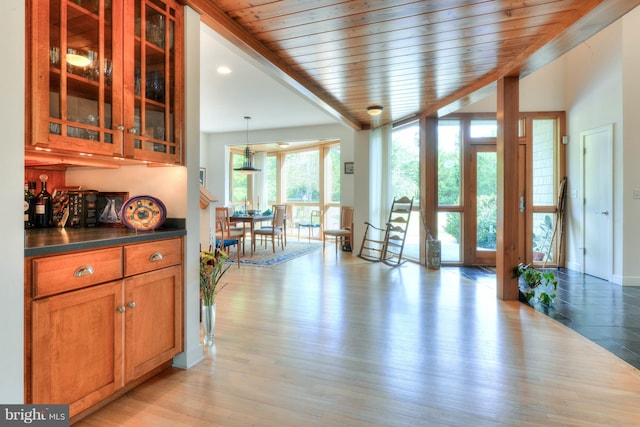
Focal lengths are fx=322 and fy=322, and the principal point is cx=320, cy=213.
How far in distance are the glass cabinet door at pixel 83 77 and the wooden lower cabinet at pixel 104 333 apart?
1.76 ft

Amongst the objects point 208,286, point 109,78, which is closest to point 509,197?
point 208,286

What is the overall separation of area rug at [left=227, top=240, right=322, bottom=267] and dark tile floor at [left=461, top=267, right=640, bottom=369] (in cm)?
368

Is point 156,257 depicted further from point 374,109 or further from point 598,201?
point 598,201

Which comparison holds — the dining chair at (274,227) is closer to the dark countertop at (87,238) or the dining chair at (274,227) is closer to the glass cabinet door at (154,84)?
the dark countertop at (87,238)

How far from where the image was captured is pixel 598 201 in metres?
4.30

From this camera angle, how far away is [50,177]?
2.07 meters

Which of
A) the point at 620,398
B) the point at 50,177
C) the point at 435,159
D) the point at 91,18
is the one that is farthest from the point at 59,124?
the point at 435,159

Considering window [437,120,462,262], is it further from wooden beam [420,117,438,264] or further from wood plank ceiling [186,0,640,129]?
wood plank ceiling [186,0,640,129]

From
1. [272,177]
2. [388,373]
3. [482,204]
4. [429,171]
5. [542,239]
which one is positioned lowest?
[388,373]

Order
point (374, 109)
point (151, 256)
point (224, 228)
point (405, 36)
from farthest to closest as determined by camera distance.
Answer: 1. point (224, 228)
2. point (374, 109)
3. point (405, 36)
4. point (151, 256)

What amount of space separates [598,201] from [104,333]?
554cm

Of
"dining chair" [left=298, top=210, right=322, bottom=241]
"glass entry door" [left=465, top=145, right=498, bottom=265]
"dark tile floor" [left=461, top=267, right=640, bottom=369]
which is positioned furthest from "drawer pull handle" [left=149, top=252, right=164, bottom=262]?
"dining chair" [left=298, top=210, right=322, bottom=241]

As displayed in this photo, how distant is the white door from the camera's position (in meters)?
4.12

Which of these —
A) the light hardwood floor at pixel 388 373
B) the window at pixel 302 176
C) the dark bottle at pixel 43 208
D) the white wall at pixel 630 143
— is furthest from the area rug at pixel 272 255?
the white wall at pixel 630 143
